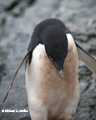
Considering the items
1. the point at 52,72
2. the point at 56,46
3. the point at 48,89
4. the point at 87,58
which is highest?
the point at 87,58

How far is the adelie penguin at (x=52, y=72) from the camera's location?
365 centimetres

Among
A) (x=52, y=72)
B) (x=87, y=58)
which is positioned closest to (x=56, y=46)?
(x=52, y=72)

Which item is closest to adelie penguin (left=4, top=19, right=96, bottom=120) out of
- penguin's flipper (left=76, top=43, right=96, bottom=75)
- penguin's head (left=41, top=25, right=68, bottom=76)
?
penguin's head (left=41, top=25, right=68, bottom=76)

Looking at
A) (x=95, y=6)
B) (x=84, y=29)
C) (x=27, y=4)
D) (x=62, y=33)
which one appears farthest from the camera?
(x=27, y=4)

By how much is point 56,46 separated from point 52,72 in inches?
12.9

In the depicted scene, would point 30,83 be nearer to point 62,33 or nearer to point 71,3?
point 62,33

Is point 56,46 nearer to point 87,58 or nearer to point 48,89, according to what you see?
point 48,89

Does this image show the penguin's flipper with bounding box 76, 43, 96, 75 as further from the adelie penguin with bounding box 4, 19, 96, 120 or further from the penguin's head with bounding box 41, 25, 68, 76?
→ the penguin's head with bounding box 41, 25, 68, 76

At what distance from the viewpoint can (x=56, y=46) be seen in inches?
142

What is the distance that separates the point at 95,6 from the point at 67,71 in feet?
12.5

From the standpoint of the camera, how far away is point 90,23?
266 inches

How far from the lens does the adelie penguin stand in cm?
365

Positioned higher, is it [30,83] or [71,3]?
[71,3]

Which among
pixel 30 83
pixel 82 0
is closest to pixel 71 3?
pixel 82 0
